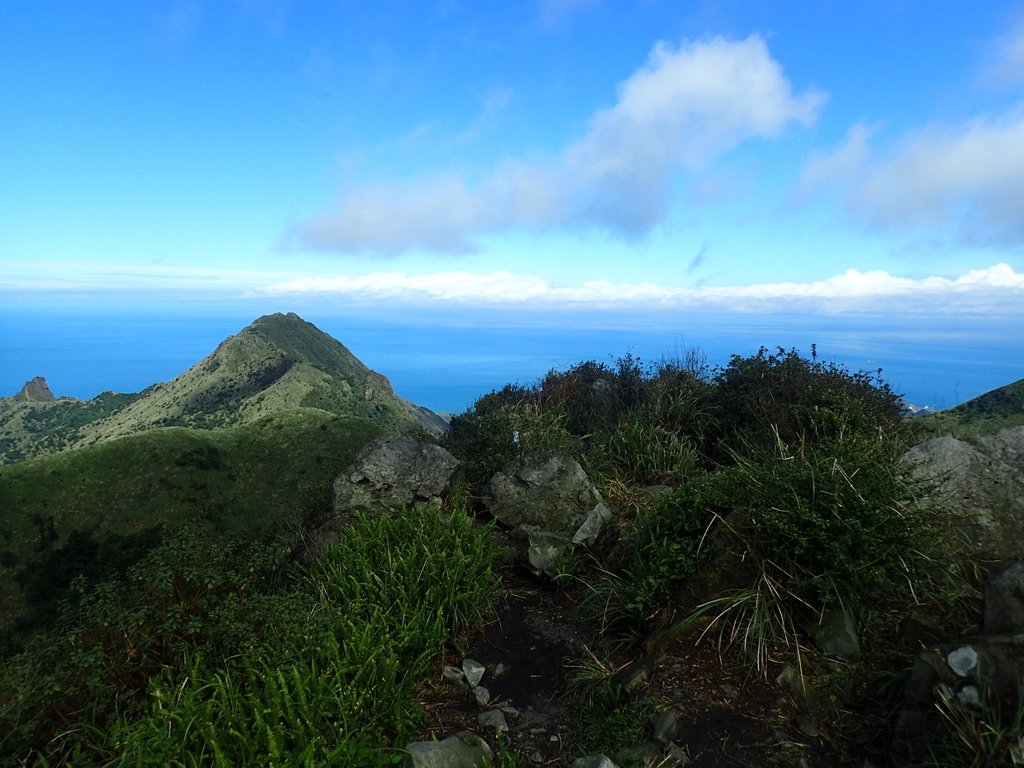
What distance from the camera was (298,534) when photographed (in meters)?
8.66

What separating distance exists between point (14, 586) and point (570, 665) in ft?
184

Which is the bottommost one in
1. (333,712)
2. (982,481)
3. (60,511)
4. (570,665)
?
(60,511)

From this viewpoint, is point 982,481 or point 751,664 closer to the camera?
point 751,664

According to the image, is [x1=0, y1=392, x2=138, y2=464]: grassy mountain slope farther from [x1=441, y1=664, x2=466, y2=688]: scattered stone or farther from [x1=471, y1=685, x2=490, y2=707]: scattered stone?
[x1=471, y1=685, x2=490, y2=707]: scattered stone

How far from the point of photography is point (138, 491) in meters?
52.4

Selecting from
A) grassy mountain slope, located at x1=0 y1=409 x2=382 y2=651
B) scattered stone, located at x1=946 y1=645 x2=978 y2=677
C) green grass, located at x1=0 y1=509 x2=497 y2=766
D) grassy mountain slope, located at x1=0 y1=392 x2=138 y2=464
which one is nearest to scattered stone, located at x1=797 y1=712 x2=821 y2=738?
scattered stone, located at x1=946 y1=645 x2=978 y2=677

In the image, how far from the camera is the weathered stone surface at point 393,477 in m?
8.72

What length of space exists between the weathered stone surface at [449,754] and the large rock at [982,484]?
4345 mm

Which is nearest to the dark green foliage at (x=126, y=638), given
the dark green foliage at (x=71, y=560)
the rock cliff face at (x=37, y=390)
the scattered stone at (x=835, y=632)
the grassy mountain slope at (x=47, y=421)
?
the scattered stone at (x=835, y=632)

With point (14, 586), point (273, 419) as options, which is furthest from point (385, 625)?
point (273, 419)

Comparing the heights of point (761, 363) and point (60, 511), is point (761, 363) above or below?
above

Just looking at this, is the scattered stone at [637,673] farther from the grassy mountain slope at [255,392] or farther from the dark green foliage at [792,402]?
the grassy mountain slope at [255,392]

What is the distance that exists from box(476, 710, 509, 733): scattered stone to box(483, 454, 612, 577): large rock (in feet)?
9.77

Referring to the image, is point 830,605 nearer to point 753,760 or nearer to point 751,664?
point 751,664
